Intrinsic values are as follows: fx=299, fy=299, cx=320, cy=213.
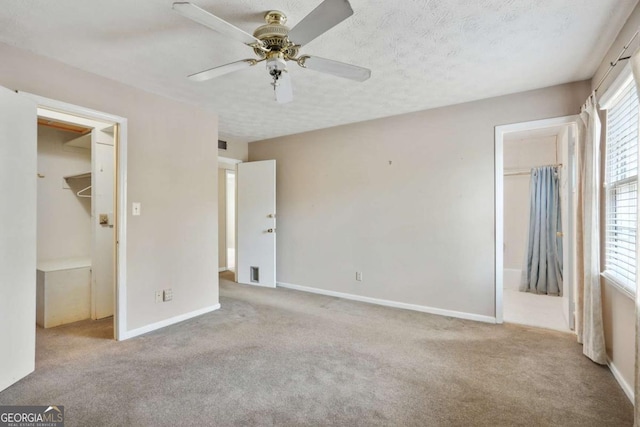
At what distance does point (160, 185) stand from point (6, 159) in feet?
3.83

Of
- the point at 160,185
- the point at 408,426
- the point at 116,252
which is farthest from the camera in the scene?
the point at 160,185

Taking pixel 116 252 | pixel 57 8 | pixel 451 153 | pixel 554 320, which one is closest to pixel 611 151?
pixel 451 153

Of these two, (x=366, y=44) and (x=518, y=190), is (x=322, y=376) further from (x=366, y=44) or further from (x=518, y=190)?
(x=518, y=190)

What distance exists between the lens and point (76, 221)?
3.73 metres

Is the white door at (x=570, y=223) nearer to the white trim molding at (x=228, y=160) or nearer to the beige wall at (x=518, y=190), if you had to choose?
the beige wall at (x=518, y=190)

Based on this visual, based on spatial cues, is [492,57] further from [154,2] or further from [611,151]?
[154,2]

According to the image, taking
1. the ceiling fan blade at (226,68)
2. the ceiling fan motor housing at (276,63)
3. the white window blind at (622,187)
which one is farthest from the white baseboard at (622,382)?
the ceiling fan blade at (226,68)

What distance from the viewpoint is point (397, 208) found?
12.1ft

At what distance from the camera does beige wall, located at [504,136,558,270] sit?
4.65 metres

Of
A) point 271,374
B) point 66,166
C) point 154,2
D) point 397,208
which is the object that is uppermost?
point 154,2

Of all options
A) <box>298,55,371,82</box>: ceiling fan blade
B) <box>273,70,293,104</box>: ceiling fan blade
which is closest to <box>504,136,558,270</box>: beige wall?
<box>298,55,371,82</box>: ceiling fan blade

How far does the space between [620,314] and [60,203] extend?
5471 millimetres

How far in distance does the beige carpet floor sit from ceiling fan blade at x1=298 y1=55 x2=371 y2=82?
2038 millimetres

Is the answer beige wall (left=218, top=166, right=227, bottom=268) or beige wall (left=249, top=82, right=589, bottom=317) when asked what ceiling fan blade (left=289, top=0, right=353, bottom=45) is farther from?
beige wall (left=218, top=166, right=227, bottom=268)
